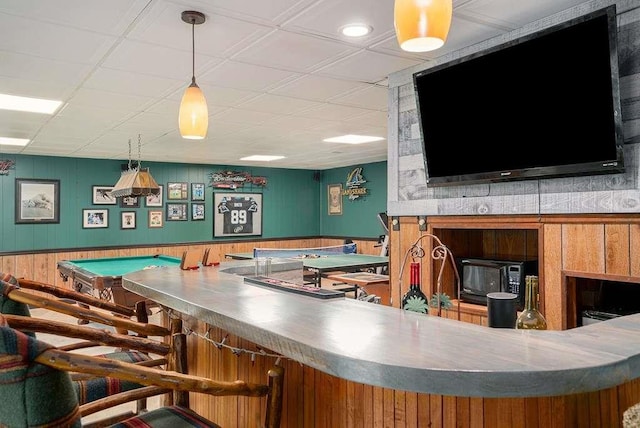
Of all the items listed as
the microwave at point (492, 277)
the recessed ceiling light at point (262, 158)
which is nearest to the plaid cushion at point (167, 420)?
the microwave at point (492, 277)

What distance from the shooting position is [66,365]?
106 cm

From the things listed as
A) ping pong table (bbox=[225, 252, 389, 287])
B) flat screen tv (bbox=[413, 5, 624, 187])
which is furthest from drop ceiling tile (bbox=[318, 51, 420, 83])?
ping pong table (bbox=[225, 252, 389, 287])

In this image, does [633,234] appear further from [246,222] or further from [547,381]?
[246,222]

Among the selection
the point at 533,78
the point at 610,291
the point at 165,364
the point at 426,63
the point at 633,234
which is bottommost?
the point at 165,364

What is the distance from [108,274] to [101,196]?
361cm

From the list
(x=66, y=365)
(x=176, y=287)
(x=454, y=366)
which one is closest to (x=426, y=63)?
(x=176, y=287)

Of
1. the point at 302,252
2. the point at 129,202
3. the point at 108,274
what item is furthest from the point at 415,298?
the point at 129,202

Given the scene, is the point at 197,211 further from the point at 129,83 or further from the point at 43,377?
the point at 43,377

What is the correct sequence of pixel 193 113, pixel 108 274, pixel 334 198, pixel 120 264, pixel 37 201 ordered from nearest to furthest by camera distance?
pixel 193 113
pixel 108 274
pixel 120 264
pixel 37 201
pixel 334 198

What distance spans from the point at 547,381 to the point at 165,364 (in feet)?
5.70

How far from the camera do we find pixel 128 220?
9.30 metres

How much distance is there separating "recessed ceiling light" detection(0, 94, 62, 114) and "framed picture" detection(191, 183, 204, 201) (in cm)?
515

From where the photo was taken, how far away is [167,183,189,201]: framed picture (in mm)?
9797

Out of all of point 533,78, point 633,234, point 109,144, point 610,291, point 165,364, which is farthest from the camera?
point 109,144
